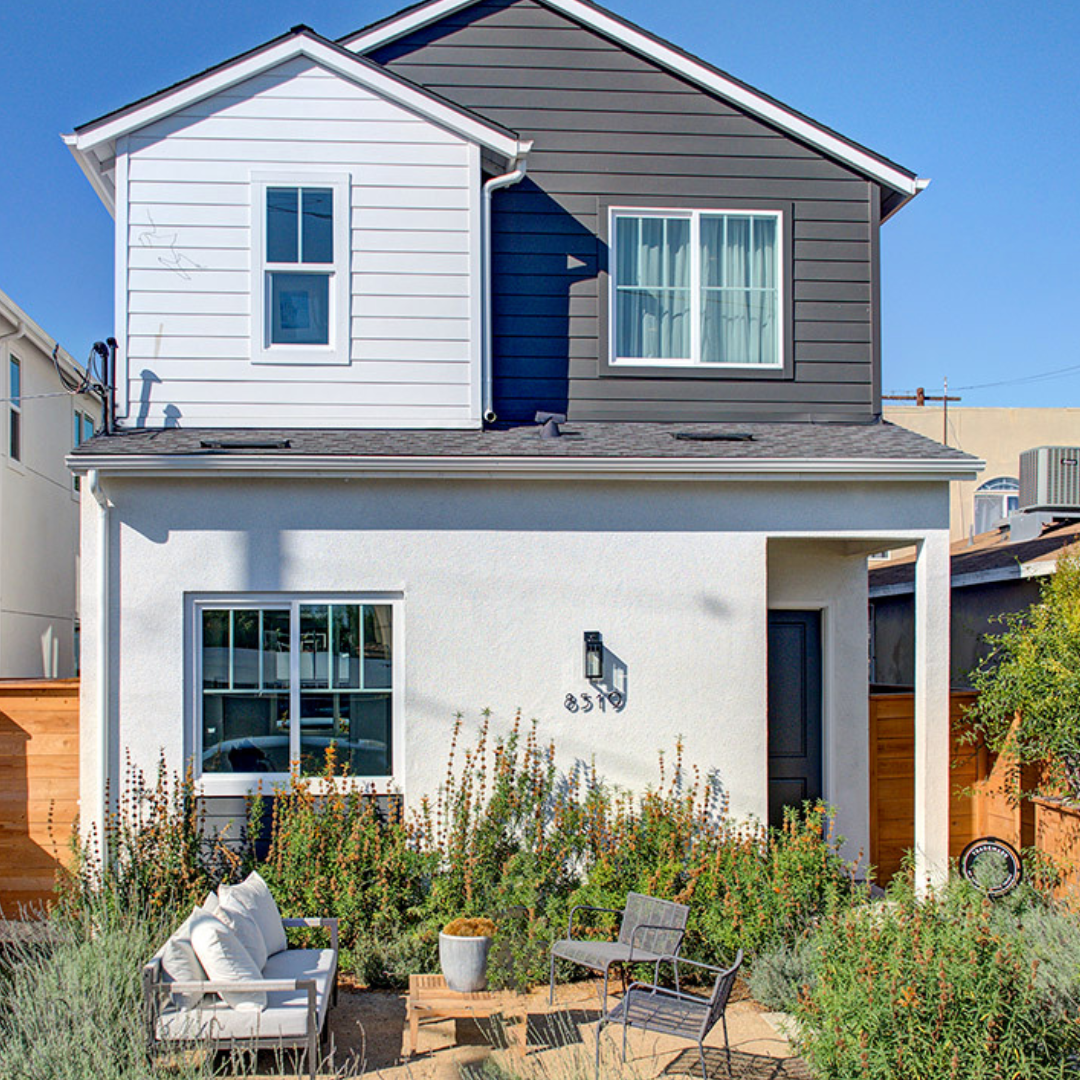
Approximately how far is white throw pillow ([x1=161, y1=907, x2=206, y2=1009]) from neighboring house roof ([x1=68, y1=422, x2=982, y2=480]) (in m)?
3.35

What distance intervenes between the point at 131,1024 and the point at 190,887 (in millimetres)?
2119

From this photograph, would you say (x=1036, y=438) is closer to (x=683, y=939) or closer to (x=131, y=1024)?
(x=683, y=939)

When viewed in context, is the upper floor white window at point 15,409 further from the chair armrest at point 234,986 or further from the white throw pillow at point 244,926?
the chair armrest at point 234,986

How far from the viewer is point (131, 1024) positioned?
526 cm

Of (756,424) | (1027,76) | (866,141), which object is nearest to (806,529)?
(756,424)

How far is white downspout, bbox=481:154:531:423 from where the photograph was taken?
883 cm

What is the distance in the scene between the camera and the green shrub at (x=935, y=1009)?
453 cm

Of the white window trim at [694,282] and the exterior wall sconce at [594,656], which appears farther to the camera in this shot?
the white window trim at [694,282]

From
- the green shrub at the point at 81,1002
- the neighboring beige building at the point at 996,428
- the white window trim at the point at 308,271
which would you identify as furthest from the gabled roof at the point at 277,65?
the neighboring beige building at the point at 996,428

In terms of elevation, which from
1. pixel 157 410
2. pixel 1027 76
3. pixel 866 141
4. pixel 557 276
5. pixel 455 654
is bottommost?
pixel 455 654

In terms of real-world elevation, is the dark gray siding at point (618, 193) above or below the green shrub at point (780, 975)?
above

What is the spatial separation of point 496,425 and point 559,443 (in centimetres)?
89

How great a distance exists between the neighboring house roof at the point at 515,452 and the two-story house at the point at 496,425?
4 cm

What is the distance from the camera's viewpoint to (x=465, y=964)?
6254 millimetres
